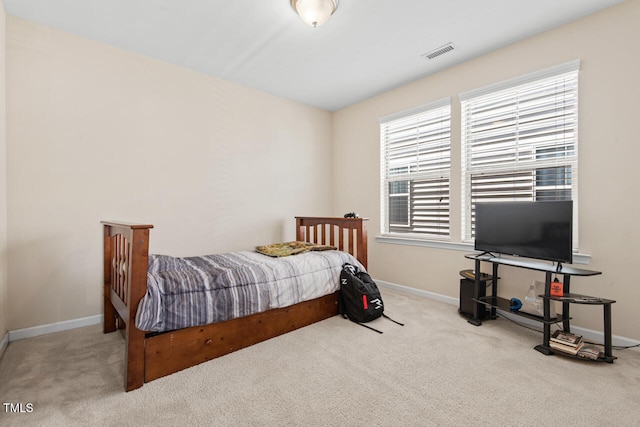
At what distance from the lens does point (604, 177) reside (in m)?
2.20

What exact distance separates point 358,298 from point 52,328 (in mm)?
2524

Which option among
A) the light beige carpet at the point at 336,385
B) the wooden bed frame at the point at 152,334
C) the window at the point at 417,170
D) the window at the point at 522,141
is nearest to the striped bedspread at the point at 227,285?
the wooden bed frame at the point at 152,334

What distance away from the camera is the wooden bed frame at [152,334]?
1643mm

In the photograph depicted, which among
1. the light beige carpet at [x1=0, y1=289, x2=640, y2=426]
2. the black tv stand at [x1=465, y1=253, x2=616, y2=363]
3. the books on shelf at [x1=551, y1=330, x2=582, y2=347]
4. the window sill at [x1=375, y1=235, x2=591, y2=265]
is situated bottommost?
the light beige carpet at [x1=0, y1=289, x2=640, y2=426]

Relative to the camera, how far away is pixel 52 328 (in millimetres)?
2387

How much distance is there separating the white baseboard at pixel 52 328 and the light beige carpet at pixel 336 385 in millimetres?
100

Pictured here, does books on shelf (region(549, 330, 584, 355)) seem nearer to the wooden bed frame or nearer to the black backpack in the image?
the black backpack

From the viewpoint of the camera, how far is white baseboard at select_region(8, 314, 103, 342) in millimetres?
2250

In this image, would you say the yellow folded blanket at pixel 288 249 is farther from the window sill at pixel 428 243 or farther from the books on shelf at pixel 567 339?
the books on shelf at pixel 567 339

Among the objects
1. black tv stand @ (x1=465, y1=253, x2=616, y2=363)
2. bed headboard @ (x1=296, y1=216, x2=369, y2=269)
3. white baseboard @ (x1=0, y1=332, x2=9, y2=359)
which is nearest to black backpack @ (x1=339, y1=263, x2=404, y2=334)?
bed headboard @ (x1=296, y1=216, x2=369, y2=269)

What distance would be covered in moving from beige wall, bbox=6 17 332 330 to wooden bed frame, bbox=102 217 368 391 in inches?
14.3

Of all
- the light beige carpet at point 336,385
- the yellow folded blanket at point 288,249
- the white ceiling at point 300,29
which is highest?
the white ceiling at point 300,29

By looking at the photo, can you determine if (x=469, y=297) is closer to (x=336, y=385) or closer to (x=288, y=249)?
(x=336, y=385)

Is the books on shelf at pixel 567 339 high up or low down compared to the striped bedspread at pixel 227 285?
down
